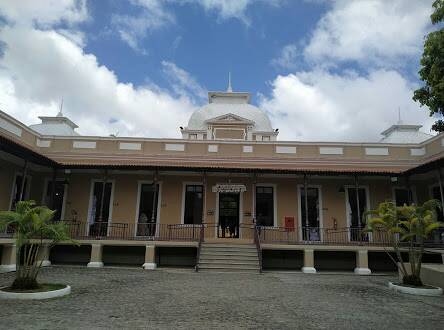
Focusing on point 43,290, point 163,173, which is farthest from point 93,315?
point 163,173

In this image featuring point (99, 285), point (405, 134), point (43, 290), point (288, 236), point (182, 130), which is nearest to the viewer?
point (43, 290)

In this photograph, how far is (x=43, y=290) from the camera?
25.0ft

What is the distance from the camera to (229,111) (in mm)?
24656

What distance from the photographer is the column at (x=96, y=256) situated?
13.7 metres

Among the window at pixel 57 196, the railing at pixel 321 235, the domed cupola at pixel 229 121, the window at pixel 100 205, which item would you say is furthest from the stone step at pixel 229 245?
the domed cupola at pixel 229 121

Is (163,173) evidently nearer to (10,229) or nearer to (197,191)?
(197,191)

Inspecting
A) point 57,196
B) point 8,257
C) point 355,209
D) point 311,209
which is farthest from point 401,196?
point 8,257

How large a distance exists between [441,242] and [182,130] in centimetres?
1587

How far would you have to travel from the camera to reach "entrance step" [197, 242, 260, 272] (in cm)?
1261

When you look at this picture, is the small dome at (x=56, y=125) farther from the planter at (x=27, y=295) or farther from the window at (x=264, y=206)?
the planter at (x=27, y=295)

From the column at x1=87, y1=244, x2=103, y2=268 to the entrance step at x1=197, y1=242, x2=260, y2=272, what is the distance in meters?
3.92

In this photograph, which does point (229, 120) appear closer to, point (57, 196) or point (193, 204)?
point (193, 204)

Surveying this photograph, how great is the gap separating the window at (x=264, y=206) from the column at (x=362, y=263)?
13.1 ft

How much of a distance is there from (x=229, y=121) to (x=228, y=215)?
789cm
